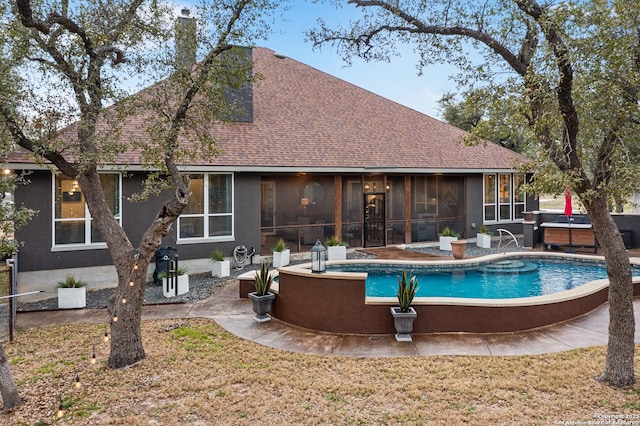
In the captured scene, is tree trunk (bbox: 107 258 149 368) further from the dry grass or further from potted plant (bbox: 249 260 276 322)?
potted plant (bbox: 249 260 276 322)

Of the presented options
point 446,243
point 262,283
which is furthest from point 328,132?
point 262,283

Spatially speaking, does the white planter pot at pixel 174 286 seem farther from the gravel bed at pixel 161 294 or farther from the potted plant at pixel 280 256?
the potted plant at pixel 280 256

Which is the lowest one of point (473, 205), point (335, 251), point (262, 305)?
point (262, 305)

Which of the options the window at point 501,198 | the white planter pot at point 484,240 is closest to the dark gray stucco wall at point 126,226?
the white planter pot at point 484,240

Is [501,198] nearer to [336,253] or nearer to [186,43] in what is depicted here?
[336,253]

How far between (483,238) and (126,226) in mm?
13170

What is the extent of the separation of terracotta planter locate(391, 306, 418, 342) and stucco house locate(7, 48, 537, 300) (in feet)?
19.9

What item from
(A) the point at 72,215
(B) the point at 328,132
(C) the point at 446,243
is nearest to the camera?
(A) the point at 72,215

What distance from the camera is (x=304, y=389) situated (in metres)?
4.80

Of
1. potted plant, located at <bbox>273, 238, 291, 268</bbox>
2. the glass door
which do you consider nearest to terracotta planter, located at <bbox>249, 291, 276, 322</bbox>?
potted plant, located at <bbox>273, 238, 291, 268</bbox>

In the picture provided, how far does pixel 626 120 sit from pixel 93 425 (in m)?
6.98

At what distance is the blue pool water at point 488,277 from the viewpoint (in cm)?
998

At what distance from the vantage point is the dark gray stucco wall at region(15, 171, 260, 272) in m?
9.80

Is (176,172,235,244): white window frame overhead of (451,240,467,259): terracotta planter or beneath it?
overhead
